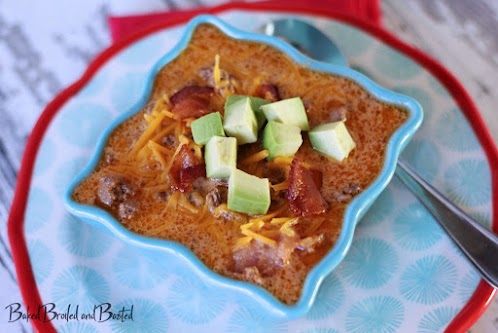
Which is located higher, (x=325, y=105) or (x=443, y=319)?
(x=325, y=105)

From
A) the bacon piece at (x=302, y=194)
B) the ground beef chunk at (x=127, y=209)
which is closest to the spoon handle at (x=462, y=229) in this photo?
the bacon piece at (x=302, y=194)

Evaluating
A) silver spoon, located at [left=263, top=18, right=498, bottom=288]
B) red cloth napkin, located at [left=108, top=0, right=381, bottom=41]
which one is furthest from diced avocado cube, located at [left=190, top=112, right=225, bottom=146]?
red cloth napkin, located at [left=108, top=0, right=381, bottom=41]

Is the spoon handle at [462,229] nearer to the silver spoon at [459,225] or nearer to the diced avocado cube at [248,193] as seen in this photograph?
the silver spoon at [459,225]

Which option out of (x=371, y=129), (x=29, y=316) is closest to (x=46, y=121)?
(x=29, y=316)

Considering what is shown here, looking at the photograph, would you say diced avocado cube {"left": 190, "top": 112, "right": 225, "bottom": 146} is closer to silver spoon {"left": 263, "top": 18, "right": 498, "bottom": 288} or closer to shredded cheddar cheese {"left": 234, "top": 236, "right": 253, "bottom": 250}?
shredded cheddar cheese {"left": 234, "top": 236, "right": 253, "bottom": 250}

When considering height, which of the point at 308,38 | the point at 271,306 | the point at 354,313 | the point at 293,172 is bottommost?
the point at 354,313

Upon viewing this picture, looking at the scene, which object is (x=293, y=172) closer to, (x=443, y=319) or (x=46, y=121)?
(x=443, y=319)

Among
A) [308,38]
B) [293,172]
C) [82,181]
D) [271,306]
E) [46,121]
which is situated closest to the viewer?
[271,306]
